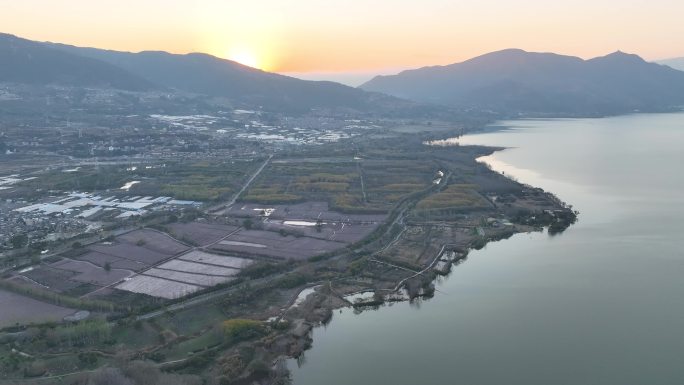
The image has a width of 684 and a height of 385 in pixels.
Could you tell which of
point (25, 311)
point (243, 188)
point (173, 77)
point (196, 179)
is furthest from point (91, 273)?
point (173, 77)

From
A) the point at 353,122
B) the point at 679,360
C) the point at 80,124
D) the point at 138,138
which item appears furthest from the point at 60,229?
the point at 353,122

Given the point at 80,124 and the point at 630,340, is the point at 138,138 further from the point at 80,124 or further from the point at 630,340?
the point at 630,340

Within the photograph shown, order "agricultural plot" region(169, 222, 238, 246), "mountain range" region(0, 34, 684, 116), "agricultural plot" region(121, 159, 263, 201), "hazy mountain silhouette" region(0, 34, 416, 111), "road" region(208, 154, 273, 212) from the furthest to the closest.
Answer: "mountain range" region(0, 34, 684, 116) → "hazy mountain silhouette" region(0, 34, 416, 111) → "agricultural plot" region(121, 159, 263, 201) → "road" region(208, 154, 273, 212) → "agricultural plot" region(169, 222, 238, 246)

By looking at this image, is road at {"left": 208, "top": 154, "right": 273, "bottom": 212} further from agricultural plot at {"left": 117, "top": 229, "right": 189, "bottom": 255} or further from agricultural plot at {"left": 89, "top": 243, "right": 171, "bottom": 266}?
agricultural plot at {"left": 89, "top": 243, "right": 171, "bottom": 266}

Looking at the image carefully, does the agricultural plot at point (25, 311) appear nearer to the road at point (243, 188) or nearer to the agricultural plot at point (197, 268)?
the agricultural plot at point (197, 268)

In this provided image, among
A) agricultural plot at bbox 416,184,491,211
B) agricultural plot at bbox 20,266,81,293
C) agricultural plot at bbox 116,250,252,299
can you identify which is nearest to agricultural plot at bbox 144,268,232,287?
agricultural plot at bbox 116,250,252,299

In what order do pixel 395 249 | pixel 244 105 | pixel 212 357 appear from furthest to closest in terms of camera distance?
1. pixel 244 105
2. pixel 395 249
3. pixel 212 357
